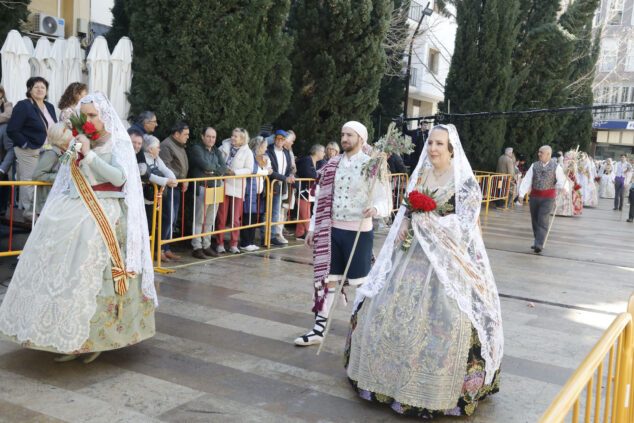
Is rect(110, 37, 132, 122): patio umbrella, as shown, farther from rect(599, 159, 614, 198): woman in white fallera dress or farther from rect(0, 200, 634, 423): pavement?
rect(599, 159, 614, 198): woman in white fallera dress

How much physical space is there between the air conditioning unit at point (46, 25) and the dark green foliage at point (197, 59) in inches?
302

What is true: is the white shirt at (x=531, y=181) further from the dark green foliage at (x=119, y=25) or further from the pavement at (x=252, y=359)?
the dark green foliage at (x=119, y=25)

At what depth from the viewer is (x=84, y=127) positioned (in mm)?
4754

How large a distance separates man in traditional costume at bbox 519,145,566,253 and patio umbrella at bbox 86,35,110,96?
712 cm

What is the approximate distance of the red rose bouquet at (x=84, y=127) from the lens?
476cm

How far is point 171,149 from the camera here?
8.50m

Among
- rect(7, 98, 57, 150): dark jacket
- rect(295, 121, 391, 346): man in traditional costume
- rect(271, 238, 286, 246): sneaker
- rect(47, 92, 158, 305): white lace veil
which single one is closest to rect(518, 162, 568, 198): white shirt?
rect(271, 238, 286, 246): sneaker

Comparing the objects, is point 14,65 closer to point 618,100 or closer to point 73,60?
point 73,60

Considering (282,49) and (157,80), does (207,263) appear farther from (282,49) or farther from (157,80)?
(282,49)

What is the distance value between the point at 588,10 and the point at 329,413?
71.4ft

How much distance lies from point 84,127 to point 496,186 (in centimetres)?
1543

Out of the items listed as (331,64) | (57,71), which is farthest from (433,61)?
(57,71)

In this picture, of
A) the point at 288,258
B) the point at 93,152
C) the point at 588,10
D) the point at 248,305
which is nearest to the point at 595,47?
the point at 588,10

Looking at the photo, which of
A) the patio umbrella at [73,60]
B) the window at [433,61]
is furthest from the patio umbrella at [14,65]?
the window at [433,61]
